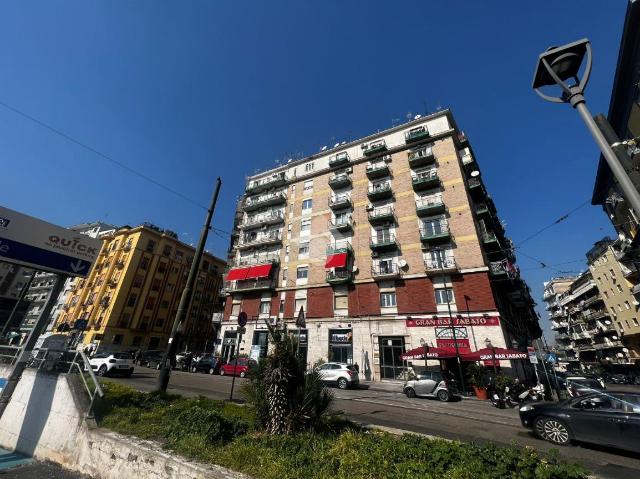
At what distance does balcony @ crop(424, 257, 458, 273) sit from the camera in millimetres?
25888

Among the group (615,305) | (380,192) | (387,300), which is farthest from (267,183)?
(615,305)

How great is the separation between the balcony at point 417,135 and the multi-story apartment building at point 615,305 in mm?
33991

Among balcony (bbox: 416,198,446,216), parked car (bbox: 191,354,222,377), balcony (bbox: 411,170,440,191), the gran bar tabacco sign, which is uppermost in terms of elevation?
balcony (bbox: 411,170,440,191)

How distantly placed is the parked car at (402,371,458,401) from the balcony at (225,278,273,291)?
20734mm

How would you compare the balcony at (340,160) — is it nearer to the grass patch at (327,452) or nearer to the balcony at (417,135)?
the balcony at (417,135)

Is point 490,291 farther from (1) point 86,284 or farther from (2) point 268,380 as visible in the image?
(1) point 86,284

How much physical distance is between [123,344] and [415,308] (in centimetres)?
4557

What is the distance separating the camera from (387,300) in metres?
28.3

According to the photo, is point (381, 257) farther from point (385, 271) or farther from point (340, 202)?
point (340, 202)

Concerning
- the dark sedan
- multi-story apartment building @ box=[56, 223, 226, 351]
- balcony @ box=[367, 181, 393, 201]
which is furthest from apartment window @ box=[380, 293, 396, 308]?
multi-story apartment building @ box=[56, 223, 226, 351]

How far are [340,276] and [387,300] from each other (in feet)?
18.2

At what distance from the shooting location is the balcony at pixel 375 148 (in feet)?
116

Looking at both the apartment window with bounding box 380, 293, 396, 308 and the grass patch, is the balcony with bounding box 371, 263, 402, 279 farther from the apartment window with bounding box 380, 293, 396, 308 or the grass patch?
the grass patch

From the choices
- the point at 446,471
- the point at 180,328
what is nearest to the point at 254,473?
the point at 446,471
